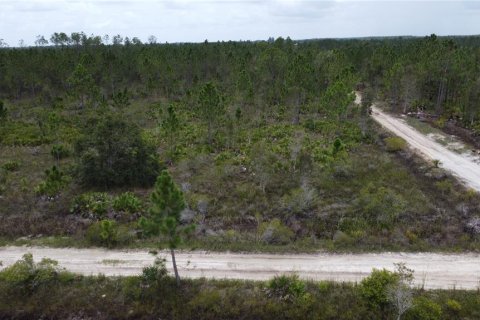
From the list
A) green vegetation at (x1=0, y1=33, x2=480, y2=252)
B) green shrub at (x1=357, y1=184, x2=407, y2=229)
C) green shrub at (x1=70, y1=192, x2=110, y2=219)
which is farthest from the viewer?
green shrub at (x1=70, y1=192, x2=110, y2=219)

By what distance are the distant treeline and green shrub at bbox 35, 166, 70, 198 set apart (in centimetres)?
2728

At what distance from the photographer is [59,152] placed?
41094 mm

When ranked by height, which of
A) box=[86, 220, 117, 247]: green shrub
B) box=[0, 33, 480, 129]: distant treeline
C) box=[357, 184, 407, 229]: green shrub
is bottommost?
box=[86, 220, 117, 247]: green shrub

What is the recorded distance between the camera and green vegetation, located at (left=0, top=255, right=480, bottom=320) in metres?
18.5

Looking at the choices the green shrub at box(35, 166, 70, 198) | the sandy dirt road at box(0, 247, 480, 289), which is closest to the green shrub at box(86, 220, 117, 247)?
the sandy dirt road at box(0, 247, 480, 289)

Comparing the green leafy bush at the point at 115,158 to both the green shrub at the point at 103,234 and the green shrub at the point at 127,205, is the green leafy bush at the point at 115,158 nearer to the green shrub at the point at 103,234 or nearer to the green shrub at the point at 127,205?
the green shrub at the point at 127,205

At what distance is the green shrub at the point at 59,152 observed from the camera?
132 feet

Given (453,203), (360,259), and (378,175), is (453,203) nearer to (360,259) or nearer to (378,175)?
(378,175)

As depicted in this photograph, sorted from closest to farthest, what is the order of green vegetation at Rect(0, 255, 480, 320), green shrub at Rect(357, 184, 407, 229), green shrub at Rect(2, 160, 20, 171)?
green vegetation at Rect(0, 255, 480, 320) → green shrub at Rect(357, 184, 407, 229) → green shrub at Rect(2, 160, 20, 171)

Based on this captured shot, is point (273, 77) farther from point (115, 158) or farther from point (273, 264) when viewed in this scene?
point (273, 264)

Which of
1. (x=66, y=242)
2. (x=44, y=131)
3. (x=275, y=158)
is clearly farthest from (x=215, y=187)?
(x=44, y=131)

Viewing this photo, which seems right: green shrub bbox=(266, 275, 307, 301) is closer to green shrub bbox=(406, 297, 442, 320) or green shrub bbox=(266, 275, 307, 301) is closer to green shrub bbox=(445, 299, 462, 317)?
green shrub bbox=(406, 297, 442, 320)

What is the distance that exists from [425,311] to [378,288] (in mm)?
2280

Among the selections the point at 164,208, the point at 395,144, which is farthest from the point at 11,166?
the point at 395,144
